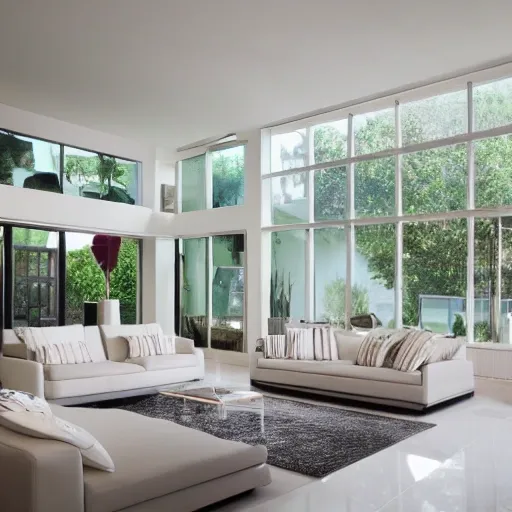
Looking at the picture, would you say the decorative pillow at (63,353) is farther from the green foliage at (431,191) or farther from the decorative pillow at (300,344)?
the green foliage at (431,191)

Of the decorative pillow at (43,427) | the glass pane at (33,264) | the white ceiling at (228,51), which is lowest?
the decorative pillow at (43,427)

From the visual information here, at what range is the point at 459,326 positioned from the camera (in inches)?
305

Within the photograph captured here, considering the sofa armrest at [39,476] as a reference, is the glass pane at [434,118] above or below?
above

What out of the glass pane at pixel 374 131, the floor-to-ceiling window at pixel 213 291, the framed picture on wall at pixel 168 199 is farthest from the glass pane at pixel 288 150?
the framed picture on wall at pixel 168 199

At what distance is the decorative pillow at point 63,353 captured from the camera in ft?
19.8

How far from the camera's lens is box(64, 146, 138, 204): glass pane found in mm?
9688

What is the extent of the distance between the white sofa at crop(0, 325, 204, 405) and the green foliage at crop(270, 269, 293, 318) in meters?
2.53

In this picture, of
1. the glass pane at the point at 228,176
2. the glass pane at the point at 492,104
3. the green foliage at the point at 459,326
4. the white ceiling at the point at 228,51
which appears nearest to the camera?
the white ceiling at the point at 228,51

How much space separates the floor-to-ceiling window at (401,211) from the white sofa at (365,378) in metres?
1.63

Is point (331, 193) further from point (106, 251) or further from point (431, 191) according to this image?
point (106, 251)

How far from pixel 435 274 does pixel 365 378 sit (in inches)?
102

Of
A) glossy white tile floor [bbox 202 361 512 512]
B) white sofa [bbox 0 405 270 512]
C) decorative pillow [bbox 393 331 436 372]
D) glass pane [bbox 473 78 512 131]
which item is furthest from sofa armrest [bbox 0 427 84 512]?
glass pane [bbox 473 78 512 131]

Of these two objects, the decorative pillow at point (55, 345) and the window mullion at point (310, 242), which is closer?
the decorative pillow at point (55, 345)

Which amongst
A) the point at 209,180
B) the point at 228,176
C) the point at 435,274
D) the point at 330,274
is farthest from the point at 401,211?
the point at 209,180
